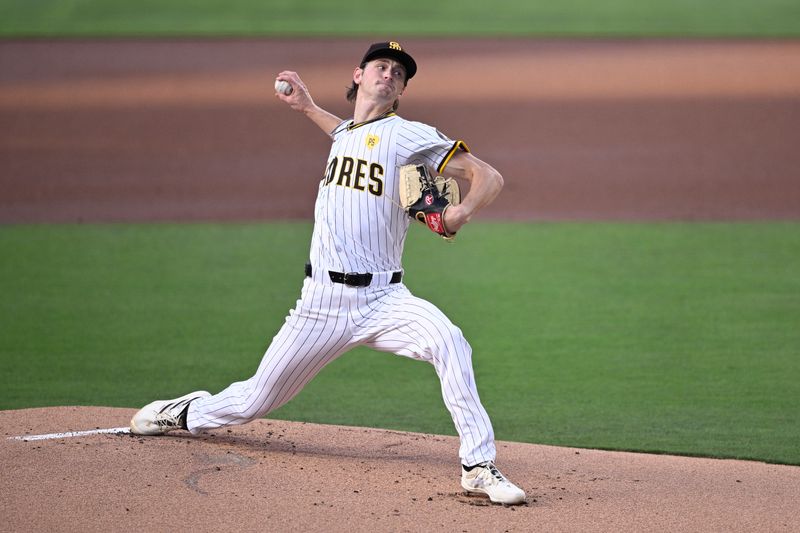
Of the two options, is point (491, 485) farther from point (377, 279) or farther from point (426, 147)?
point (426, 147)

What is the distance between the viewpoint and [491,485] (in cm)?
452

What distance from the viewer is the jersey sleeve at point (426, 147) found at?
4.70 metres

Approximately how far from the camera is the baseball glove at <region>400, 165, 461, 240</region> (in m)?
4.52

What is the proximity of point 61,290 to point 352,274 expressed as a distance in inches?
187

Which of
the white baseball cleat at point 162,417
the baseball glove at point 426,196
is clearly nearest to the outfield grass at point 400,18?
the white baseball cleat at point 162,417

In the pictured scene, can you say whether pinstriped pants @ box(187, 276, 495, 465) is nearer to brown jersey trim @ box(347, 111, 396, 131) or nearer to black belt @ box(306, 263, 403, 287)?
black belt @ box(306, 263, 403, 287)

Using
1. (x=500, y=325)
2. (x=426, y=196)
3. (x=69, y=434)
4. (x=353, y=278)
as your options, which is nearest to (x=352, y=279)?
(x=353, y=278)

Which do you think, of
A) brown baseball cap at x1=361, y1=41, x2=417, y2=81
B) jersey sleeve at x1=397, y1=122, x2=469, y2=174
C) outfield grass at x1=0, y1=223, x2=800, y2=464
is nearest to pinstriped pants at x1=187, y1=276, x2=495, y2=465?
jersey sleeve at x1=397, y1=122, x2=469, y2=174

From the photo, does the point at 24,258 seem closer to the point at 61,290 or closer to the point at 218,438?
the point at 61,290

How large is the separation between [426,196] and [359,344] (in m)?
0.72

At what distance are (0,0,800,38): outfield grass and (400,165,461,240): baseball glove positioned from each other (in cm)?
1703

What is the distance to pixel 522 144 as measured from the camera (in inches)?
596

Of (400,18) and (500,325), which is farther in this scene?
(400,18)

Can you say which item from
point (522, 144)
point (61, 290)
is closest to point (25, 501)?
point (61, 290)
